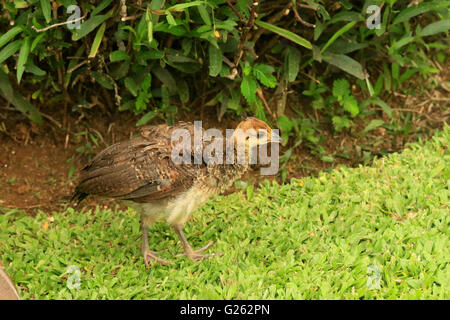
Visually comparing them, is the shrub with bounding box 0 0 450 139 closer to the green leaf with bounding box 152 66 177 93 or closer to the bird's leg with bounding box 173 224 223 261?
the green leaf with bounding box 152 66 177 93

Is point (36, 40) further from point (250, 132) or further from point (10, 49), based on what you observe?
point (250, 132)

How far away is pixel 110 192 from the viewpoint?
3805mm

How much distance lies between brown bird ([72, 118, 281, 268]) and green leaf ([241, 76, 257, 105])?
23.3 inches

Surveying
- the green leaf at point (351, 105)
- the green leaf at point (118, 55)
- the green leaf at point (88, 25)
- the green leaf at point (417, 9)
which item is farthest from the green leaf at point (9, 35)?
the green leaf at point (417, 9)

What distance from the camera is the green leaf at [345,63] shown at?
512cm

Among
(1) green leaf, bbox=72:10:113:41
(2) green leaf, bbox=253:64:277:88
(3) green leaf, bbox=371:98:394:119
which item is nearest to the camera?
(1) green leaf, bbox=72:10:113:41

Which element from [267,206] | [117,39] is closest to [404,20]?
[267,206]

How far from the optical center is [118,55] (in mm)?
4621

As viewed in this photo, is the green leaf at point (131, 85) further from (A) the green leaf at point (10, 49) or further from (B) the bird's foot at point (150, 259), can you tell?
(B) the bird's foot at point (150, 259)

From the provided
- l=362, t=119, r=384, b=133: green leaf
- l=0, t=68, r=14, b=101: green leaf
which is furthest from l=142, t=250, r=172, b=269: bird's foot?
l=362, t=119, r=384, b=133: green leaf

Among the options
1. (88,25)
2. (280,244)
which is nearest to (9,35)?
(88,25)

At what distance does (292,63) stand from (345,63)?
1.62ft

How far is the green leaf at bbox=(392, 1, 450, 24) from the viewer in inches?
198
